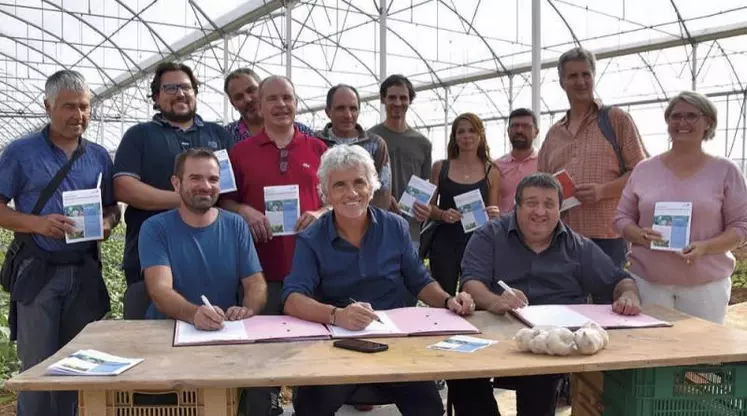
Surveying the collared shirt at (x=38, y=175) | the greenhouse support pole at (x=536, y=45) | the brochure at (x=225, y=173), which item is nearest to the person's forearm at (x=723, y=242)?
the brochure at (x=225, y=173)

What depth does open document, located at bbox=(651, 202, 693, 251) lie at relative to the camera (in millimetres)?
3199

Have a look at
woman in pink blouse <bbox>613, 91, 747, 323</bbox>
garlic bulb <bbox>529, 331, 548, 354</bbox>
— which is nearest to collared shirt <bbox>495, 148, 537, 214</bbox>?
woman in pink blouse <bbox>613, 91, 747, 323</bbox>

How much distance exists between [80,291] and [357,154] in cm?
154

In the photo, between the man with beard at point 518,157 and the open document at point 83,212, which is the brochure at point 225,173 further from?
the man with beard at point 518,157

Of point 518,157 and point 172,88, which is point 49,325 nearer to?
point 172,88

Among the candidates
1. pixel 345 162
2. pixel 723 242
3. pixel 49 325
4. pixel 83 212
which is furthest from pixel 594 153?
pixel 49 325

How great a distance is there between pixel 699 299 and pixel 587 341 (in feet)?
3.94

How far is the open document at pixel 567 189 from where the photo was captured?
12.2 ft

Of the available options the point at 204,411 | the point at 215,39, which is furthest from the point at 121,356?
the point at 215,39

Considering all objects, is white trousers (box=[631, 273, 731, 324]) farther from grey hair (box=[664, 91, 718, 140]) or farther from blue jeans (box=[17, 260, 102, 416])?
blue jeans (box=[17, 260, 102, 416])

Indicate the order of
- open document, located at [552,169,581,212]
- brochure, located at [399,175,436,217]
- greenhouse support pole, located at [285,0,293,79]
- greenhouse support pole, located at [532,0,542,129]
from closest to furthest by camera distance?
open document, located at [552,169,581,212] < brochure, located at [399,175,436,217] < greenhouse support pole, located at [532,0,542,129] < greenhouse support pole, located at [285,0,293,79]

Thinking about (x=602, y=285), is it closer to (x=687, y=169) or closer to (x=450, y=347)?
(x=687, y=169)

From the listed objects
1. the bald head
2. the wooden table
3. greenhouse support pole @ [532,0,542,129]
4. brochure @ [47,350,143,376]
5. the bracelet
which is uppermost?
greenhouse support pole @ [532,0,542,129]

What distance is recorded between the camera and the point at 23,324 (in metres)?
3.27
